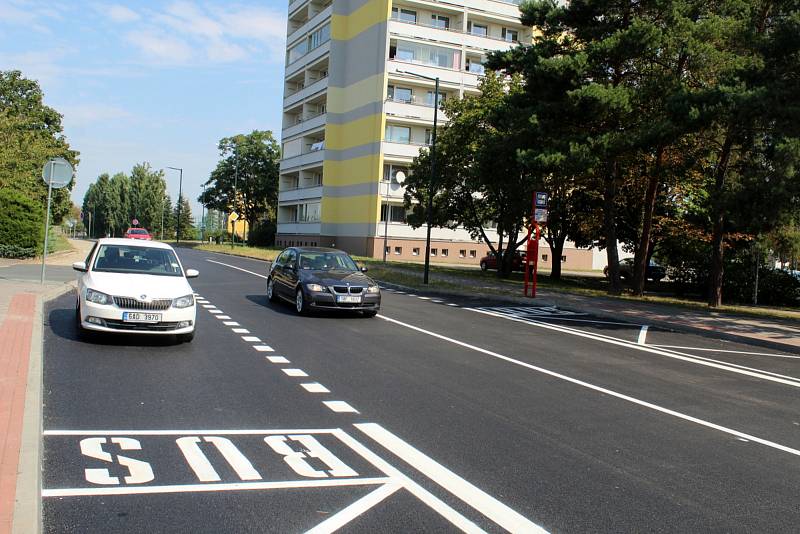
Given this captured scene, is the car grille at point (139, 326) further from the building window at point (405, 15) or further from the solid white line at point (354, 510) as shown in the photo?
the building window at point (405, 15)

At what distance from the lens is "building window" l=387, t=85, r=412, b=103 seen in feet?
178

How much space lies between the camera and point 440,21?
56.1 metres

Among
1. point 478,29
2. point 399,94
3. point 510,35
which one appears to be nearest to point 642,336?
point 399,94

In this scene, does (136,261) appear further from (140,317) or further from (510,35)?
(510,35)

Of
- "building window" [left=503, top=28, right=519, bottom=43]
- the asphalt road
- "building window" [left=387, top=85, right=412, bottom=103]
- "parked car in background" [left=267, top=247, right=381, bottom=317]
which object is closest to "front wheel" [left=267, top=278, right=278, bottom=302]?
"parked car in background" [left=267, top=247, right=381, bottom=317]

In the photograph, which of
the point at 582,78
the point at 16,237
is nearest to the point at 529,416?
the point at 582,78

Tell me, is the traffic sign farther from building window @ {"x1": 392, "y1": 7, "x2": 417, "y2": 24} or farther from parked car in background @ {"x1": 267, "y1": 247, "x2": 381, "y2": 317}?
building window @ {"x1": 392, "y1": 7, "x2": 417, "y2": 24}

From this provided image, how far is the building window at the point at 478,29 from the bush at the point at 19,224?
39.9 meters

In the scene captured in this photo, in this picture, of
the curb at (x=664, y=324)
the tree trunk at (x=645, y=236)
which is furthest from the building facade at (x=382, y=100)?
the curb at (x=664, y=324)

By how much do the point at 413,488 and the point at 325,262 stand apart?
11.9 m

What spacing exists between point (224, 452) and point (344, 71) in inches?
2228

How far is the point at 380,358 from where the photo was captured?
1023 centimetres

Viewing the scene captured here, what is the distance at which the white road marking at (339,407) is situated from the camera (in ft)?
22.7

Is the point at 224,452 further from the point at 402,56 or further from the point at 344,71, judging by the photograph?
the point at 344,71
